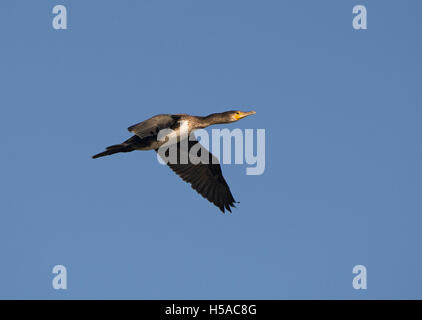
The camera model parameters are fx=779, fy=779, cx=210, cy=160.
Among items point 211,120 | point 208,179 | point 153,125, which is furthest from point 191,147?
point 153,125

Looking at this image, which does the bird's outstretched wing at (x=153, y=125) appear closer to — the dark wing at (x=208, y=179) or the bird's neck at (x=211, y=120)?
the bird's neck at (x=211, y=120)

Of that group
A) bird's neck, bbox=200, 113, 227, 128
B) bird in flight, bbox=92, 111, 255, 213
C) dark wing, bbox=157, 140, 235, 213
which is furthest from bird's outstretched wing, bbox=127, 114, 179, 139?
dark wing, bbox=157, 140, 235, 213

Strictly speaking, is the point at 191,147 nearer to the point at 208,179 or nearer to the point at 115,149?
the point at 208,179

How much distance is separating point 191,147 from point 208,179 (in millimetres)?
944

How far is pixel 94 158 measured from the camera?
1605 centimetres

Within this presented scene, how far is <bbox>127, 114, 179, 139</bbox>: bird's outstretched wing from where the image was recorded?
1677cm

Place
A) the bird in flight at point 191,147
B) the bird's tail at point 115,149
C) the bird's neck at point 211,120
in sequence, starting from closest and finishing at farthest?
the bird's tail at point 115,149
the bird in flight at point 191,147
the bird's neck at point 211,120

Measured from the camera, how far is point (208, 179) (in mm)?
19625

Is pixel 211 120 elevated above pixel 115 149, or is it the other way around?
pixel 211 120

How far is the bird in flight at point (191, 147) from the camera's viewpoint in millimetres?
16703

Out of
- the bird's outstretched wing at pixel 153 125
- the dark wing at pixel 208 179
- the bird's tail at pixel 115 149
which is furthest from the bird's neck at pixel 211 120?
the bird's tail at pixel 115 149

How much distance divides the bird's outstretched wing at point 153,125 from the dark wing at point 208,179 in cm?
227

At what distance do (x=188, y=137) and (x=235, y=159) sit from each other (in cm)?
149

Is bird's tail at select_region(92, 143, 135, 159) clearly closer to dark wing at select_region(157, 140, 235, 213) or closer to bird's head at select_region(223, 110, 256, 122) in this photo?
bird's head at select_region(223, 110, 256, 122)
